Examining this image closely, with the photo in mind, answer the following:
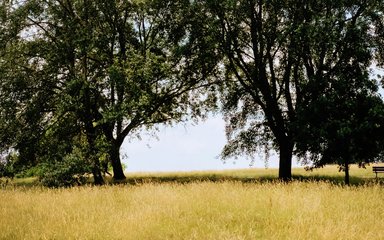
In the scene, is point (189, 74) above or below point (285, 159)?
above

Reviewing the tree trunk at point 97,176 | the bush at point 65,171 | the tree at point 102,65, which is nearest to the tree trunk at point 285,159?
the tree at point 102,65

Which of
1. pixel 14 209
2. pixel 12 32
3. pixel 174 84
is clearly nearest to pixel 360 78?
pixel 174 84

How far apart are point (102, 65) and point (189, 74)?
593 centimetres

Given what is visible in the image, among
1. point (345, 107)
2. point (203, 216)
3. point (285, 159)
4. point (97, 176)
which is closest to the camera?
point (203, 216)

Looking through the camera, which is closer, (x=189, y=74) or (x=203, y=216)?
(x=203, y=216)

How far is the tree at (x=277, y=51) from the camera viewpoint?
75.8 ft

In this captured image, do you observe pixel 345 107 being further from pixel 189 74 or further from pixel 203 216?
pixel 203 216

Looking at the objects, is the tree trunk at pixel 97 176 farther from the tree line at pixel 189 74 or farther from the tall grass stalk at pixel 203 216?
the tall grass stalk at pixel 203 216

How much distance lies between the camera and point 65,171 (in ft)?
66.6

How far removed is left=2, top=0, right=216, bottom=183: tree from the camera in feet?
80.5

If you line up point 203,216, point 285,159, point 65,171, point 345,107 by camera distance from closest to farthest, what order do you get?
point 203,216 < point 65,171 < point 345,107 < point 285,159

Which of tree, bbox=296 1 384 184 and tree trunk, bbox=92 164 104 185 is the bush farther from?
tree, bbox=296 1 384 184

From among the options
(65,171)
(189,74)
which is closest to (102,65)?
(189,74)

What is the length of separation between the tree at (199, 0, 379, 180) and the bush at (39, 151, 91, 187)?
10671mm
